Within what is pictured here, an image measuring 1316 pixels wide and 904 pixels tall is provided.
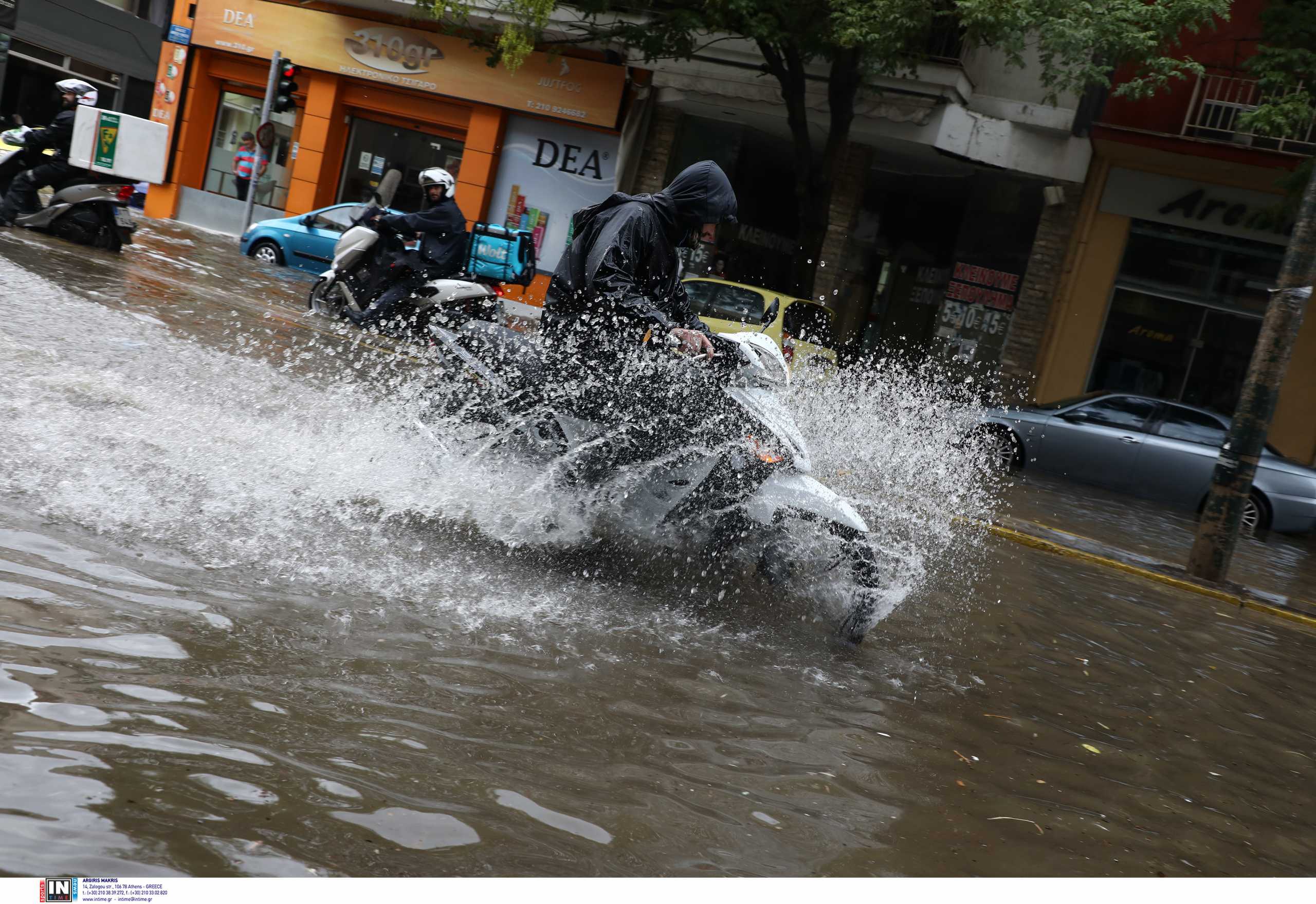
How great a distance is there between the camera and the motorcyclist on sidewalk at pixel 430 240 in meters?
11.9

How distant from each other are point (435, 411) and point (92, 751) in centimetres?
291

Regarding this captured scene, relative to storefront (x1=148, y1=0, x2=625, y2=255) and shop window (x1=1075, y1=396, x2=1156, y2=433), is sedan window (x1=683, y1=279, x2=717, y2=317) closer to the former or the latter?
shop window (x1=1075, y1=396, x2=1156, y2=433)

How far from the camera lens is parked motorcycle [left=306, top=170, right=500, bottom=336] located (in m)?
11.7

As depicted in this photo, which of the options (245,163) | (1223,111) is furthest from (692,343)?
(245,163)

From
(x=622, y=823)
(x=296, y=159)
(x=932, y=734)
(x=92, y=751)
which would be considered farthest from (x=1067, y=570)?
(x=296, y=159)

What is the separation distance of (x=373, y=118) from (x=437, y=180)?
13.7 m

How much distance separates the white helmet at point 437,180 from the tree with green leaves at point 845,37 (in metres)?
5.71

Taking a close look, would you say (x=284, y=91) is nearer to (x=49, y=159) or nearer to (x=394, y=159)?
(x=394, y=159)

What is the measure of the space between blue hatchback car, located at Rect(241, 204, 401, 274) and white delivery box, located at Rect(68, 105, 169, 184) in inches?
200

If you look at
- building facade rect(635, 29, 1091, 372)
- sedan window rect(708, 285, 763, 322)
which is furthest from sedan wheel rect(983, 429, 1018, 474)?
building facade rect(635, 29, 1091, 372)

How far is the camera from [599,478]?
16.3 feet

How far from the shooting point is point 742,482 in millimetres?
4844

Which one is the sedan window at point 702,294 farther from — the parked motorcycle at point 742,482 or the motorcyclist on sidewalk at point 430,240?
the parked motorcycle at point 742,482

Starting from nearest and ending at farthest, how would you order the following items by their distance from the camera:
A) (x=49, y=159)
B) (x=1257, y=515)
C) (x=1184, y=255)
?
(x=1257, y=515)
(x=49, y=159)
(x=1184, y=255)
